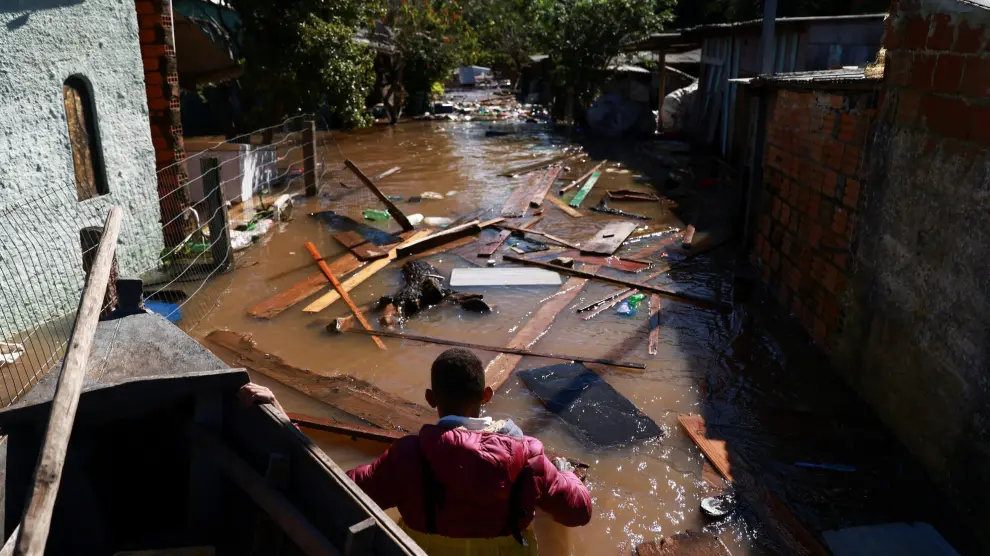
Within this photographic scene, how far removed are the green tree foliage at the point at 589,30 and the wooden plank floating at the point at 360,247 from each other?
42.4 ft

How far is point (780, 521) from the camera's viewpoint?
4.16 meters

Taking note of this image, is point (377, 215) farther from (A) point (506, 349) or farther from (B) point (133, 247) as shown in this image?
(A) point (506, 349)

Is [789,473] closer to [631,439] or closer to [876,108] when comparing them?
[631,439]

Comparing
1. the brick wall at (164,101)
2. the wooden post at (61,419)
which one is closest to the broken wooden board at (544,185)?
the brick wall at (164,101)

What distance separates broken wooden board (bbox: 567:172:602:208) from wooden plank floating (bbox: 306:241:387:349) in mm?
5054

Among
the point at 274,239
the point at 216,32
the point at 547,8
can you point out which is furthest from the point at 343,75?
the point at 547,8

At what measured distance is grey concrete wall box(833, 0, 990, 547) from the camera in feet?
12.7

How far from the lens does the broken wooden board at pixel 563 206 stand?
1197cm

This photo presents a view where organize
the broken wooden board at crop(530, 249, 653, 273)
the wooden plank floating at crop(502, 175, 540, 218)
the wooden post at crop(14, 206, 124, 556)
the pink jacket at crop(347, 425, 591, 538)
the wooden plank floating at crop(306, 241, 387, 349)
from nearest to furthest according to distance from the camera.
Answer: the wooden post at crop(14, 206, 124, 556) < the pink jacket at crop(347, 425, 591, 538) < the wooden plank floating at crop(306, 241, 387, 349) < the broken wooden board at crop(530, 249, 653, 273) < the wooden plank floating at crop(502, 175, 540, 218)

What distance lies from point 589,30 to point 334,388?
56.7 feet

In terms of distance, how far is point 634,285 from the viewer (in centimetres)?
828

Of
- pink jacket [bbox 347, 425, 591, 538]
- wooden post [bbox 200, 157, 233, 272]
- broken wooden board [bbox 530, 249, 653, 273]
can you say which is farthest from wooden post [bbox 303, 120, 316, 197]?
pink jacket [bbox 347, 425, 591, 538]

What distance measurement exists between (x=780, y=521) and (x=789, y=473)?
0.58 metres

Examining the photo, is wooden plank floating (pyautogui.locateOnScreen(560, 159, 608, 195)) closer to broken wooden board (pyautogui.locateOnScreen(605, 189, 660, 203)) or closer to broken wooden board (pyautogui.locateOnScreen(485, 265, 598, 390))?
broken wooden board (pyautogui.locateOnScreen(605, 189, 660, 203))
